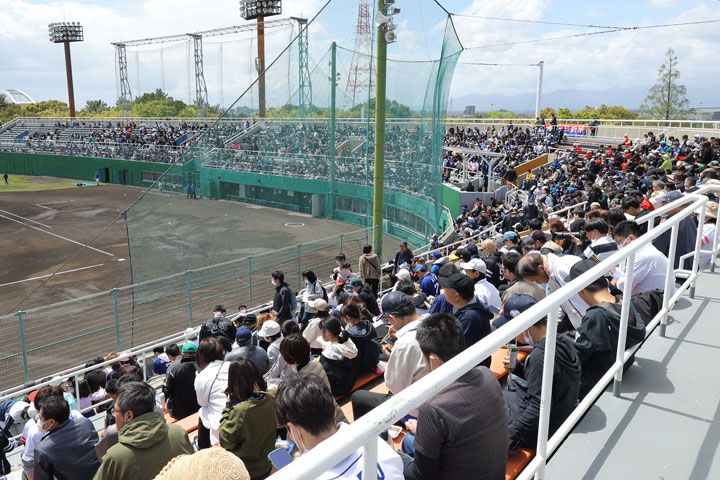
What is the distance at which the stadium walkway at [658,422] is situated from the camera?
2432 millimetres

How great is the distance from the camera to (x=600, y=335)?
299 centimetres

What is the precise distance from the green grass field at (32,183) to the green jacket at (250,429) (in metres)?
48.9

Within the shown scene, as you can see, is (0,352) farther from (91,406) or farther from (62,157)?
(62,157)

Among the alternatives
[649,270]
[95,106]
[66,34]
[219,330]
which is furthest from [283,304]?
[95,106]

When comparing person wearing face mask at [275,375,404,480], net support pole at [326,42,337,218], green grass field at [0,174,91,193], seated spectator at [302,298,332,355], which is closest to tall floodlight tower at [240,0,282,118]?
green grass field at [0,174,91,193]

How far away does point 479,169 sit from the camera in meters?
28.0

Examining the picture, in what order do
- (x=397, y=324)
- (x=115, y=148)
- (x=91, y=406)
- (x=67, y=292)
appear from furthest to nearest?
(x=115, y=148)
(x=67, y=292)
(x=91, y=406)
(x=397, y=324)

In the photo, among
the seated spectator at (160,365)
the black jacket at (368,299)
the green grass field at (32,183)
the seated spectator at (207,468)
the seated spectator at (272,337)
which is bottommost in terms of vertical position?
the green grass field at (32,183)

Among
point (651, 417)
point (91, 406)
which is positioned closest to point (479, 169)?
point (91, 406)

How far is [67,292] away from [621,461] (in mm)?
19010

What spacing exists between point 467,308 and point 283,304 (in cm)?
508

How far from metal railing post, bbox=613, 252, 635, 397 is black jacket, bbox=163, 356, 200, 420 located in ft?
11.2

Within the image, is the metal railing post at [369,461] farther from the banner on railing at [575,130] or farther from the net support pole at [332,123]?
the banner on railing at [575,130]

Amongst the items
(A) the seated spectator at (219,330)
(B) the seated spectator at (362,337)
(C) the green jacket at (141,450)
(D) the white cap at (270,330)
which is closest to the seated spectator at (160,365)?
(A) the seated spectator at (219,330)
